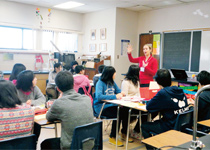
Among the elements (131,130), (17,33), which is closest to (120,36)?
(17,33)

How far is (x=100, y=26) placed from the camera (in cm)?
754

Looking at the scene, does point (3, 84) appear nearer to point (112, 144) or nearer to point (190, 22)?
point (112, 144)

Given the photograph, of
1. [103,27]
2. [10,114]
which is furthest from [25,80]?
[103,27]

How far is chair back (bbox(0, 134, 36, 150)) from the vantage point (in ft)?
4.79

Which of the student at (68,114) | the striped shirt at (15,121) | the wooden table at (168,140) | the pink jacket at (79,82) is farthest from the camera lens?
the pink jacket at (79,82)

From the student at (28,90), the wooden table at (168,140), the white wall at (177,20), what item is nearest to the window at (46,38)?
the white wall at (177,20)

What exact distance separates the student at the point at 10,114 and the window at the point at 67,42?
20.2ft

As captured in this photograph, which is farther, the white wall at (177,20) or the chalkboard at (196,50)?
the chalkboard at (196,50)

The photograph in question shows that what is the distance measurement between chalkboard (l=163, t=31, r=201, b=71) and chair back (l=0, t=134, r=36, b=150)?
5498 mm

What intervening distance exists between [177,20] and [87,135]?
5.56m

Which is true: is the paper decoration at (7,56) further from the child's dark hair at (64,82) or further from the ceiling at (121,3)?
the child's dark hair at (64,82)

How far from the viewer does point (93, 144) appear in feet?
6.24

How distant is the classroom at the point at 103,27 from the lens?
20.1 feet

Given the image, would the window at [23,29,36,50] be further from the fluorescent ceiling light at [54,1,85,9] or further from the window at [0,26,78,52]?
the fluorescent ceiling light at [54,1,85,9]
